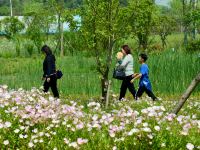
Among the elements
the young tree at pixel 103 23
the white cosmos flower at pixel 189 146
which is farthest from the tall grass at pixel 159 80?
the white cosmos flower at pixel 189 146

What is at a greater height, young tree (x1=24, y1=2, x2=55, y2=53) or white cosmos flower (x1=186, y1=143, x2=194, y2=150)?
young tree (x1=24, y1=2, x2=55, y2=53)

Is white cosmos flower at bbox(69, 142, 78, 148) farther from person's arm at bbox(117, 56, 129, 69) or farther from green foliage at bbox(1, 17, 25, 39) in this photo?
green foliage at bbox(1, 17, 25, 39)

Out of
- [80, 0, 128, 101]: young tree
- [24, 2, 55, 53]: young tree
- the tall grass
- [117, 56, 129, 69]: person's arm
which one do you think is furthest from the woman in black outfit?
[24, 2, 55, 53]: young tree

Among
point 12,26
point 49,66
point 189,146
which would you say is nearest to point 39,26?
point 12,26

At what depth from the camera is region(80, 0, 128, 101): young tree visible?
10.9m

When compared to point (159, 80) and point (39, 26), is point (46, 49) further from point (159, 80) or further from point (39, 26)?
point (39, 26)

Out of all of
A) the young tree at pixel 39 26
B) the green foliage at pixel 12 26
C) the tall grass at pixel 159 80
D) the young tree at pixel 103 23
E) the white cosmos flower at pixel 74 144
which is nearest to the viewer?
the white cosmos flower at pixel 74 144

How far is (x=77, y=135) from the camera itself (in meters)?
6.07

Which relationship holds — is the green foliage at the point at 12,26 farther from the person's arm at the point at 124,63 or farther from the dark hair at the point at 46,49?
the person's arm at the point at 124,63

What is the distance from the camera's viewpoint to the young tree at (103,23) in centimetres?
1086

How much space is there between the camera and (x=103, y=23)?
35.8 feet

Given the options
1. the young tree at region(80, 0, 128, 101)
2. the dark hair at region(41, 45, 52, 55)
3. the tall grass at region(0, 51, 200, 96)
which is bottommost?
the tall grass at region(0, 51, 200, 96)

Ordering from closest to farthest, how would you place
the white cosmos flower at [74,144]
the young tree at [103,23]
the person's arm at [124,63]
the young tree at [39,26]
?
1. the white cosmos flower at [74,144]
2. the young tree at [103,23]
3. the person's arm at [124,63]
4. the young tree at [39,26]

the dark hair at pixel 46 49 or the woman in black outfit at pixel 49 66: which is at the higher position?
the dark hair at pixel 46 49
